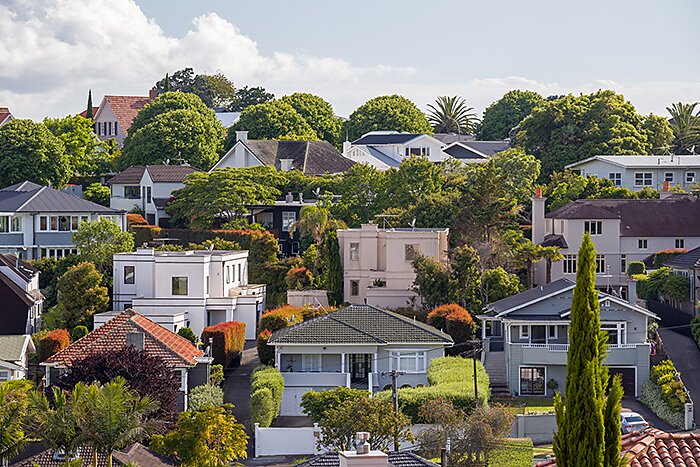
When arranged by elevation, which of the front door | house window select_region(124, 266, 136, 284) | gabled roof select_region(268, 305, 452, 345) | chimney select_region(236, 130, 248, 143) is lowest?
the front door

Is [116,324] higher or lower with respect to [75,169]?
lower

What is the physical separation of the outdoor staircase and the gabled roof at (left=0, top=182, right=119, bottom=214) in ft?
92.0

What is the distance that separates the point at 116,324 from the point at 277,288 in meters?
18.3

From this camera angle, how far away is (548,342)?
60.9 m

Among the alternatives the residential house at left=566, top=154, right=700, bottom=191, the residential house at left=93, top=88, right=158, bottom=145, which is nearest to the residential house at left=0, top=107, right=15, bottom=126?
the residential house at left=93, top=88, right=158, bottom=145

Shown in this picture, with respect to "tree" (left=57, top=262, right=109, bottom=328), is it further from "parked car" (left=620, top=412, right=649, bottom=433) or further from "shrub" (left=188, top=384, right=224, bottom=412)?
"parked car" (left=620, top=412, right=649, bottom=433)

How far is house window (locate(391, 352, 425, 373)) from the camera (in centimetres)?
5819

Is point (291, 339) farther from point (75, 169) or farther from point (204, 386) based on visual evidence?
point (75, 169)

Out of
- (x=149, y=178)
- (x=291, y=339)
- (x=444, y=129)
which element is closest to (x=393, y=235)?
(x=291, y=339)

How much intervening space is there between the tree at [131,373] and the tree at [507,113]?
79.5m

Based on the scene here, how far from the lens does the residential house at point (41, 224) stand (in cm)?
7838

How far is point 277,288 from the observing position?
7450cm

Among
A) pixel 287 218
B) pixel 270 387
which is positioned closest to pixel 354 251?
pixel 287 218

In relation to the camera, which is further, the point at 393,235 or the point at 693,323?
the point at 393,235
